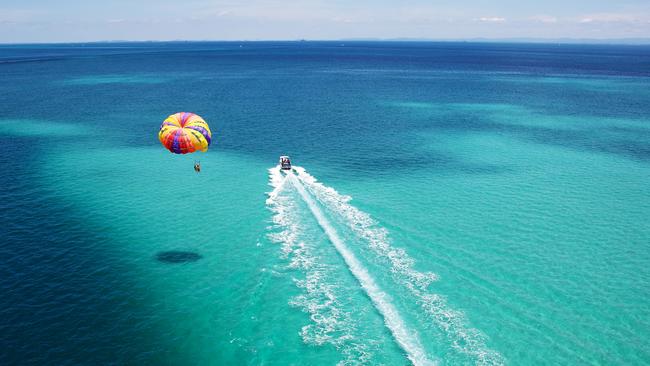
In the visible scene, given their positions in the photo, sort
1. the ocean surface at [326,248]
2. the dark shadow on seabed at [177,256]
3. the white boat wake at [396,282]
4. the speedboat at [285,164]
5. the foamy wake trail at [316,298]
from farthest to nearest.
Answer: the speedboat at [285,164] → the dark shadow on seabed at [177,256] → the ocean surface at [326,248] → the foamy wake trail at [316,298] → the white boat wake at [396,282]

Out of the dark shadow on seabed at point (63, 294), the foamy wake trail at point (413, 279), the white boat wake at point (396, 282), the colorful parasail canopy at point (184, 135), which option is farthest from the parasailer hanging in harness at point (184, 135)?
the foamy wake trail at point (413, 279)

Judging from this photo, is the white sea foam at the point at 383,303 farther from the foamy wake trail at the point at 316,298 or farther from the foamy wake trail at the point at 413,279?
the foamy wake trail at the point at 316,298

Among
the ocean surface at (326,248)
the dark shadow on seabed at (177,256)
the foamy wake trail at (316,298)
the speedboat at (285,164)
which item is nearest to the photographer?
the foamy wake trail at (316,298)

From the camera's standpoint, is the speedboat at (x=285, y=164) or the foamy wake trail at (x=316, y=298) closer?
the foamy wake trail at (x=316, y=298)

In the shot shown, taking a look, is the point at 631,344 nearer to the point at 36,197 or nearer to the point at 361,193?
the point at 361,193

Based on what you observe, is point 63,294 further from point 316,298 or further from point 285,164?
point 285,164

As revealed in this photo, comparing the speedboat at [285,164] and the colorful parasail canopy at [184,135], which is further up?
the colorful parasail canopy at [184,135]

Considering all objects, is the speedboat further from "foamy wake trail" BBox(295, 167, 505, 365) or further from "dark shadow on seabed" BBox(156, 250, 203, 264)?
"dark shadow on seabed" BBox(156, 250, 203, 264)

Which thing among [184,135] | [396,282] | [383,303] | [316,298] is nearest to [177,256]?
[184,135]
